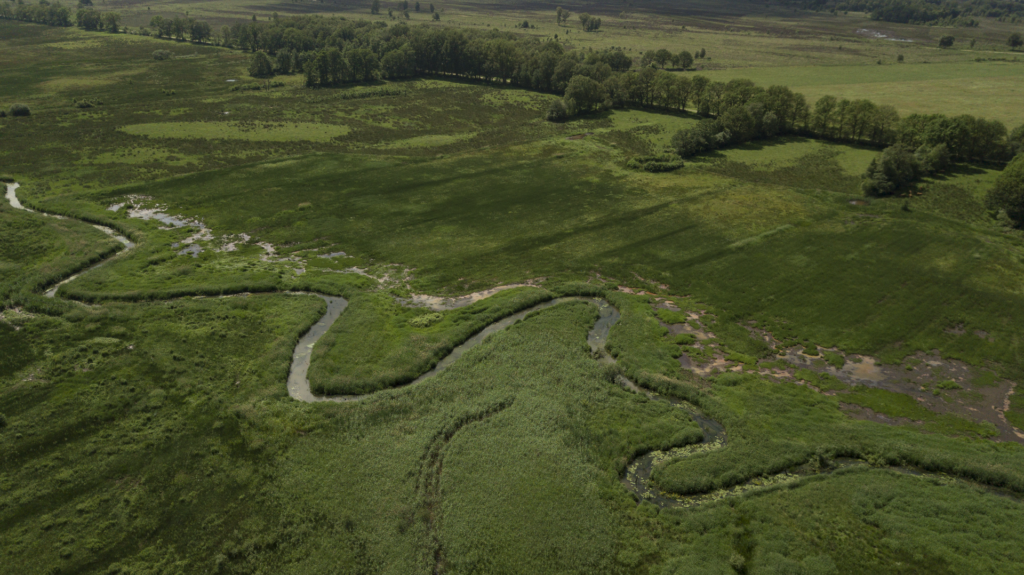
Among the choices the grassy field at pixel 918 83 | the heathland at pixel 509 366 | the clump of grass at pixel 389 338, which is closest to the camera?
the heathland at pixel 509 366

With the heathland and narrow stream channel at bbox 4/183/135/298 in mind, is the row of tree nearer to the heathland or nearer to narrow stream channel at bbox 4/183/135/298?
the heathland

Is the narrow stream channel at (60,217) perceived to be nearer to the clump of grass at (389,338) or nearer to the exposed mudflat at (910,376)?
the clump of grass at (389,338)

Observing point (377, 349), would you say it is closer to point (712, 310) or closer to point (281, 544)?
point (281, 544)

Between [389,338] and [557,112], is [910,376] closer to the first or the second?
[389,338]

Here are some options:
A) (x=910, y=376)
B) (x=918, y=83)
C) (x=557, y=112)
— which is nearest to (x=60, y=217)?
(x=557, y=112)

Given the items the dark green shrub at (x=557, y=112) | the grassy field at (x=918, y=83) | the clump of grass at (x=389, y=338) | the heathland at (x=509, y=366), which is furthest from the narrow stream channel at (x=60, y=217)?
the grassy field at (x=918, y=83)

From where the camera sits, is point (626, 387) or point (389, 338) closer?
point (626, 387)

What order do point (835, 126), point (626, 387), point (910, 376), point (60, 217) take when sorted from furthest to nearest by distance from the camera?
point (835, 126), point (60, 217), point (910, 376), point (626, 387)

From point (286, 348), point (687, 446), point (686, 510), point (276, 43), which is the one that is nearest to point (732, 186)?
point (687, 446)

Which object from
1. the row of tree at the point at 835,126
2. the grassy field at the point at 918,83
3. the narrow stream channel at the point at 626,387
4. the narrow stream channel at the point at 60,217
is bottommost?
the narrow stream channel at the point at 626,387
